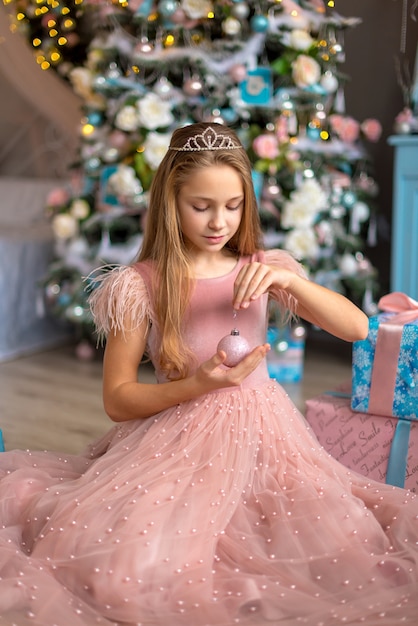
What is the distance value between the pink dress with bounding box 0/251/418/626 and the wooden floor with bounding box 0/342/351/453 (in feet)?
2.85

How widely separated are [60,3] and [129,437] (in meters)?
2.74

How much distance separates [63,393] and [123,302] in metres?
1.59

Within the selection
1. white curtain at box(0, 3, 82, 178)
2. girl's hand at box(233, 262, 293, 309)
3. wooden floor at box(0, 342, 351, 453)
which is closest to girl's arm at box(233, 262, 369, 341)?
girl's hand at box(233, 262, 293, 309)

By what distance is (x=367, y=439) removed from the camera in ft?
6.52

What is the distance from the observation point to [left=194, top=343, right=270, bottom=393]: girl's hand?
1449 millimetres

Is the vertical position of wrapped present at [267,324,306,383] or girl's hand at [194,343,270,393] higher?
girl's hand at [194,343,270,393]

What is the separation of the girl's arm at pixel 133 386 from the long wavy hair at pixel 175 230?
0.05 meters

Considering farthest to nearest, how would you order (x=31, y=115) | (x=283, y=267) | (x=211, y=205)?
1. (x=31, y=115)
2. (x=283, y=267)
3. (x=211, y=205)

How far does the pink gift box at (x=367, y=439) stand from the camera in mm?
1921

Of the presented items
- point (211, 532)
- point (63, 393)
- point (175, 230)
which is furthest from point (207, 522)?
point (63, 393)

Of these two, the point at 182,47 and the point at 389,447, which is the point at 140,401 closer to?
the point at 389,447

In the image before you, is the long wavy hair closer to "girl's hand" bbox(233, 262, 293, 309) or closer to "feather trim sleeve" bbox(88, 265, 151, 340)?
"feather trim sleeve" bbox(88, 265, 151, 340)

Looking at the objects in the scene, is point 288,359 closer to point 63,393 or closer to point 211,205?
point 63,393

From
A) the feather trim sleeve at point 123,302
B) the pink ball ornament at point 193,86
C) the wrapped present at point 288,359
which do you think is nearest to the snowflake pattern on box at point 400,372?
the feather trim sleeve at point 123,302
